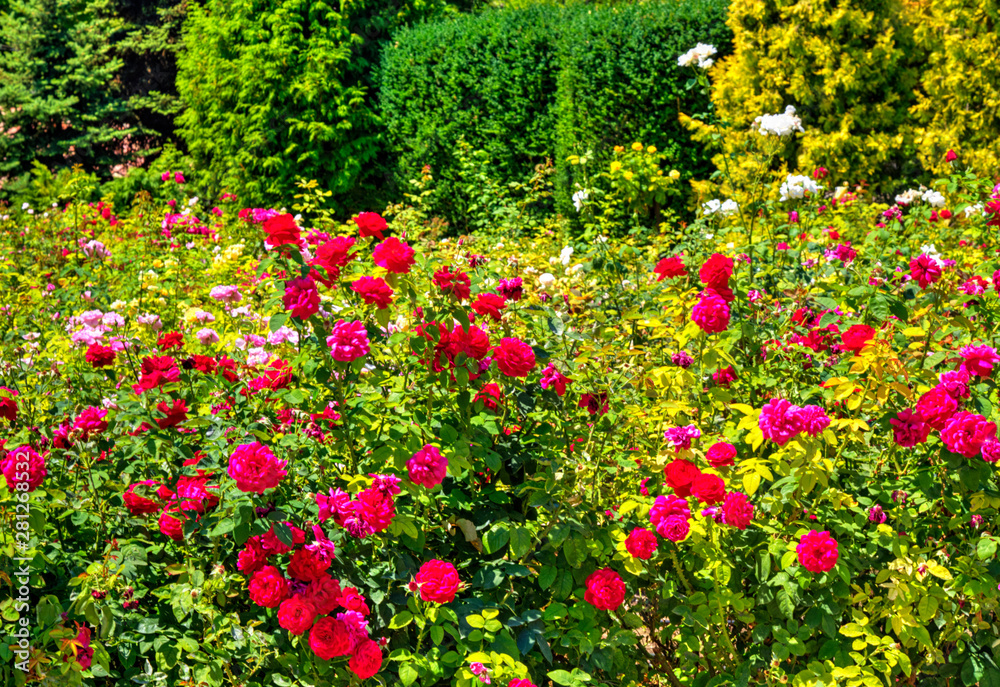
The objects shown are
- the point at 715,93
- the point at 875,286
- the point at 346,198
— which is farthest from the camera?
the point at 346,198

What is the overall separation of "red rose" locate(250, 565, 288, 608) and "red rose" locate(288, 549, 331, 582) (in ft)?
0.13

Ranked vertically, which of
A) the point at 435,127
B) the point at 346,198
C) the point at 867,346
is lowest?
the point at 346,198

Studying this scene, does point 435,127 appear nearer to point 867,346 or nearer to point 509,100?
point 509,100

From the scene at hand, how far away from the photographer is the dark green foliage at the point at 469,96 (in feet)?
28.8

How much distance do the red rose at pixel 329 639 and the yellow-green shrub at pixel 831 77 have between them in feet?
19.2

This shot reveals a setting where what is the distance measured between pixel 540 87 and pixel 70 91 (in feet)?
25.8

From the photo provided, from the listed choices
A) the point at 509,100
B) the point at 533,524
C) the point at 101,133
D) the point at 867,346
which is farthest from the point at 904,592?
the point at 101,133

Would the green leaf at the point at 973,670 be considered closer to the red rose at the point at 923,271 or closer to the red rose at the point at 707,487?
the red rose at the point at 707,487

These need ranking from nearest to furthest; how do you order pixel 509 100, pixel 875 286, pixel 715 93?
pixel 875 286 < pixel 715 93 < pixel 509 100

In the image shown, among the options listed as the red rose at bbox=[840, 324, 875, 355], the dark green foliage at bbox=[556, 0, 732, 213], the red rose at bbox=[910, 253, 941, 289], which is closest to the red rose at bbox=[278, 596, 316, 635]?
the red rose at bbox=[840, 324, 875, 355]

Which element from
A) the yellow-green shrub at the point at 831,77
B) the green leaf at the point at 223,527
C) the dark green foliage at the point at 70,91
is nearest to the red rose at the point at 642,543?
the green leaf at the point at 223,527

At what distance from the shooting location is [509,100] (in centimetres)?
891

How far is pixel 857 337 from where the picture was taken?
6.70 ft

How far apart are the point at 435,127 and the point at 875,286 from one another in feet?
24.0
